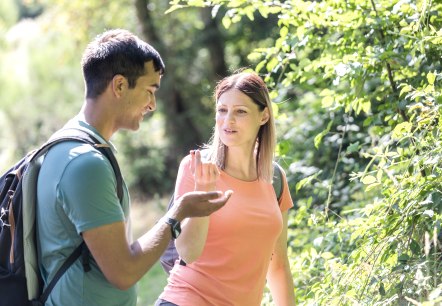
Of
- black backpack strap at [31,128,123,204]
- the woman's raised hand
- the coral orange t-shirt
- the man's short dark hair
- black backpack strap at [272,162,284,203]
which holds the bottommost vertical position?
the coral orange t-shirt

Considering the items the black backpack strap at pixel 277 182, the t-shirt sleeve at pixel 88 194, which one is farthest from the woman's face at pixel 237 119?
the t-shirt sleeve at pixel 88 194

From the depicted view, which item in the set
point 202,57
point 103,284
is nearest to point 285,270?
point 103,284

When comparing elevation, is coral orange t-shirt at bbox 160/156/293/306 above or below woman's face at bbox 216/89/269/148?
below

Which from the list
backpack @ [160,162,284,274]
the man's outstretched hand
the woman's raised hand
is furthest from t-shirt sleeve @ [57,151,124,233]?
backpack @ [160,162,284,274]

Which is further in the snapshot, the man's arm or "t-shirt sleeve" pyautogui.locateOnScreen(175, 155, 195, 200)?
"t-shirt sleeve" pyautogui.locateOnScreen(175, 155, 195, 200)

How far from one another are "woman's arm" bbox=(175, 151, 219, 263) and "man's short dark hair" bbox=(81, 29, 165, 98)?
0.56m

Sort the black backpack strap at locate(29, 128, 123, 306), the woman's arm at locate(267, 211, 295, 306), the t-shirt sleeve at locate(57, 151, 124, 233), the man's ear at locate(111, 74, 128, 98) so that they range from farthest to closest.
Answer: the woman's arm at locate(267, 211, 295, 306), the man's ear at locate(111, 74, 128, 98), the black backpack strap at locate(29, 128, 123, 306), the t-shirt sleeve at locate(57, 151, 124, 233)

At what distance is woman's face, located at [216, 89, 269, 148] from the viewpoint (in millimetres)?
4410

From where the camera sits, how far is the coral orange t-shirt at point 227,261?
4078 millimetres

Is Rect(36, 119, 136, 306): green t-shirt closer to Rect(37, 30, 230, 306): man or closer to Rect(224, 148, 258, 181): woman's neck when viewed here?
Rect(37, 30, 230, 306): man

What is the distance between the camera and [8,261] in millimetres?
3250

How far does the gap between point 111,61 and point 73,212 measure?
625mm

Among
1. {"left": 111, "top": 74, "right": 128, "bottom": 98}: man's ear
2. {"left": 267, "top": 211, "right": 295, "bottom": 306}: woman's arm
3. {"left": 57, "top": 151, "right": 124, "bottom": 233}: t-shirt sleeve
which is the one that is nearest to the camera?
{"left": 57, "top": 151, "right": 124, "bottom": 233}: t-shirt sleeve

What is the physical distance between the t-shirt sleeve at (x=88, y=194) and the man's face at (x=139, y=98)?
0.34m
